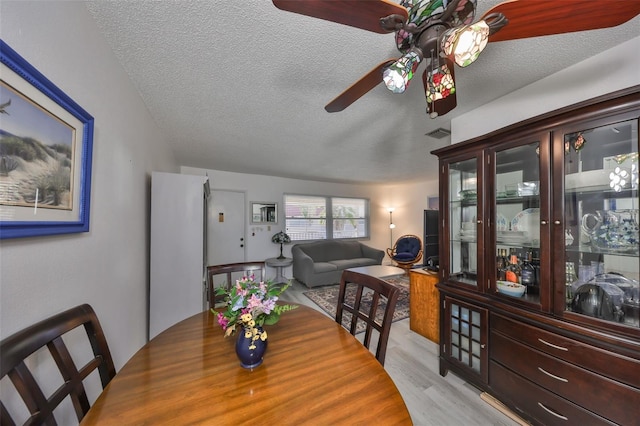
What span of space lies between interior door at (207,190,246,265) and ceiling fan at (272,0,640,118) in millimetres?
4245

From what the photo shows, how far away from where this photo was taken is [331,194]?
5.93 m

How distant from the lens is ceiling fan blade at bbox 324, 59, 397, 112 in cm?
103

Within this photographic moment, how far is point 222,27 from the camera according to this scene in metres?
1.19

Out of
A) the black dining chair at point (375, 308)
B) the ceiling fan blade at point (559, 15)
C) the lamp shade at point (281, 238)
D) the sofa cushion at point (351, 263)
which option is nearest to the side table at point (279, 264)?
the lamp shade at point (281, 238)

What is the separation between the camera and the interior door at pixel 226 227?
14.6 ft

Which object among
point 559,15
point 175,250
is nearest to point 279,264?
point 175,250

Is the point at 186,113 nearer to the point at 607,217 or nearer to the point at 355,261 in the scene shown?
the point at 607,217

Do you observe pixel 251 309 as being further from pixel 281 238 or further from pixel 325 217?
pixel 325 217

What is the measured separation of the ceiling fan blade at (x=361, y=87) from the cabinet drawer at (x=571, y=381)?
5.91 ft

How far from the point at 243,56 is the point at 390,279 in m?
4.74

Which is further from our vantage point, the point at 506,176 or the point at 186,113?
the point at 186,113

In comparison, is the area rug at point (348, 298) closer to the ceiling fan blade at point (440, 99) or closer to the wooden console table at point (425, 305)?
the wooden console table at point (425, 305)

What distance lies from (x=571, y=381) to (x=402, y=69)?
1832mm

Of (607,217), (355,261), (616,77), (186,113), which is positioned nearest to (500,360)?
(607,217)
